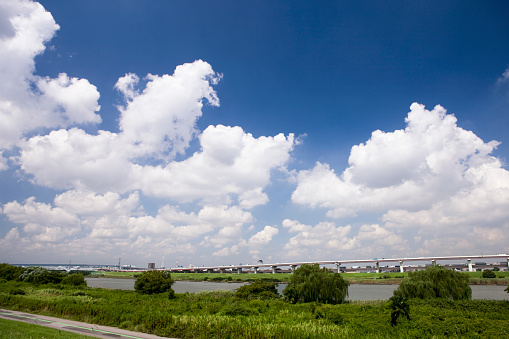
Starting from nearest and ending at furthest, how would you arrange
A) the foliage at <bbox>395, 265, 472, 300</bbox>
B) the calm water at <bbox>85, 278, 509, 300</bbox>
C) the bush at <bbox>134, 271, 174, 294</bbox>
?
the foliage at <bbox>395, 265, 472, 300</bbox> → the bush at <bbox>134, 271, 174, 294</bbox> → the calm water at <bbox>85, 278, 509, 300</bbox>

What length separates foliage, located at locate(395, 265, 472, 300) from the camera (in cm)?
Result: 4497

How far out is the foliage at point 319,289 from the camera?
48.8 metres

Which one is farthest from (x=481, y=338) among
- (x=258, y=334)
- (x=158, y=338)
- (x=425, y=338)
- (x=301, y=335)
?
(x=158, y=338)

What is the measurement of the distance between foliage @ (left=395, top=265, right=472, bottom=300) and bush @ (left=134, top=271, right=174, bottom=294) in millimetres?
41664

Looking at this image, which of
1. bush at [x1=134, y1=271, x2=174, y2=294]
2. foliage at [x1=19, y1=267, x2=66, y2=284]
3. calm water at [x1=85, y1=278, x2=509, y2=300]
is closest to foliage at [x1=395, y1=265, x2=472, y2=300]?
calm water at [x1=85, y1=278, x2=509, y2=300]

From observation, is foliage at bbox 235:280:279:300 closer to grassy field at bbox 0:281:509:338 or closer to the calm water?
grassy field at bbox 0:281:509:338

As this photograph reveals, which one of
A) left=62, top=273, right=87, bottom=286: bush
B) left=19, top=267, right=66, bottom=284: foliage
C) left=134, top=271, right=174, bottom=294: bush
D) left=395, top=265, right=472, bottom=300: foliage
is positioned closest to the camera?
left=395, top=265, right=472, bottom=300: foliage

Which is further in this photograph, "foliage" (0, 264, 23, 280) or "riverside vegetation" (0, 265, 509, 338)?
"foliage" (0, 264, 23, 280)

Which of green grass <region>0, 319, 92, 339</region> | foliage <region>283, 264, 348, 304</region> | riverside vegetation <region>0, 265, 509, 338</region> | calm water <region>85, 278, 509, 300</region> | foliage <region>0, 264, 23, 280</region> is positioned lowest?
calm water <region>85, 278, 509, 300</region>

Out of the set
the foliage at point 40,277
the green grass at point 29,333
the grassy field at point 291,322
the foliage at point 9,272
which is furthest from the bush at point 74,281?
the green grass at point 29,333

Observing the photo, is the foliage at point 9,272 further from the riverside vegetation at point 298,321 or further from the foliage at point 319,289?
the foliage at point 319,289

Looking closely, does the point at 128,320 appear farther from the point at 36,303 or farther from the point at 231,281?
the point at 231,281

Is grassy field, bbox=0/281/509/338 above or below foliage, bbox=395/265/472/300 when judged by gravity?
above

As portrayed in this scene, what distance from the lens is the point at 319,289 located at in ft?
162
